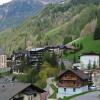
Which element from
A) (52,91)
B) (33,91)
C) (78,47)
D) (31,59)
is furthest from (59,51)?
(33,91)

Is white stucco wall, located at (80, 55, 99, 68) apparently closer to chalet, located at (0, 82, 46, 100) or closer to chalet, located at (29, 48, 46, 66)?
chalet, located at (29, 48, 46, 66)

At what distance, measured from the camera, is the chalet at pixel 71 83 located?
70594 mm

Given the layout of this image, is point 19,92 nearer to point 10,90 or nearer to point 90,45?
point 10,90

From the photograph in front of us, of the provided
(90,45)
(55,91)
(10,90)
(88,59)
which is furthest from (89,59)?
(10,90)

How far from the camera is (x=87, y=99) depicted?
44875 millimetres

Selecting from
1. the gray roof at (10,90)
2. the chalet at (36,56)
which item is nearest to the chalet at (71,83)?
the gray roof at (10,90)

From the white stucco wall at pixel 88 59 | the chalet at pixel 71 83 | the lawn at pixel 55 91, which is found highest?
the white stucco wall at pixel 88 59

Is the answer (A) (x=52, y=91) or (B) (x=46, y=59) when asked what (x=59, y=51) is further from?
(A) (x=52, y=91)

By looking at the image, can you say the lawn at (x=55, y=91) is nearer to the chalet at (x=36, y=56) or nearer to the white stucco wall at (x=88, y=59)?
the white stucco wall at (x=88, y=59)

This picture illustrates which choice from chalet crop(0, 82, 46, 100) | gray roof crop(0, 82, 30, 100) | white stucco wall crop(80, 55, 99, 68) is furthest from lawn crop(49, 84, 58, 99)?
gray roof crop(0, 82, 30, 100)

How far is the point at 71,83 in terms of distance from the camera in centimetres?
7206

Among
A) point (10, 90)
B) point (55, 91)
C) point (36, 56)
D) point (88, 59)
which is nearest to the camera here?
point (10, 90)

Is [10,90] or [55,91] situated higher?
[10,90]

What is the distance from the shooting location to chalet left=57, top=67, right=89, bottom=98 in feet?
232
